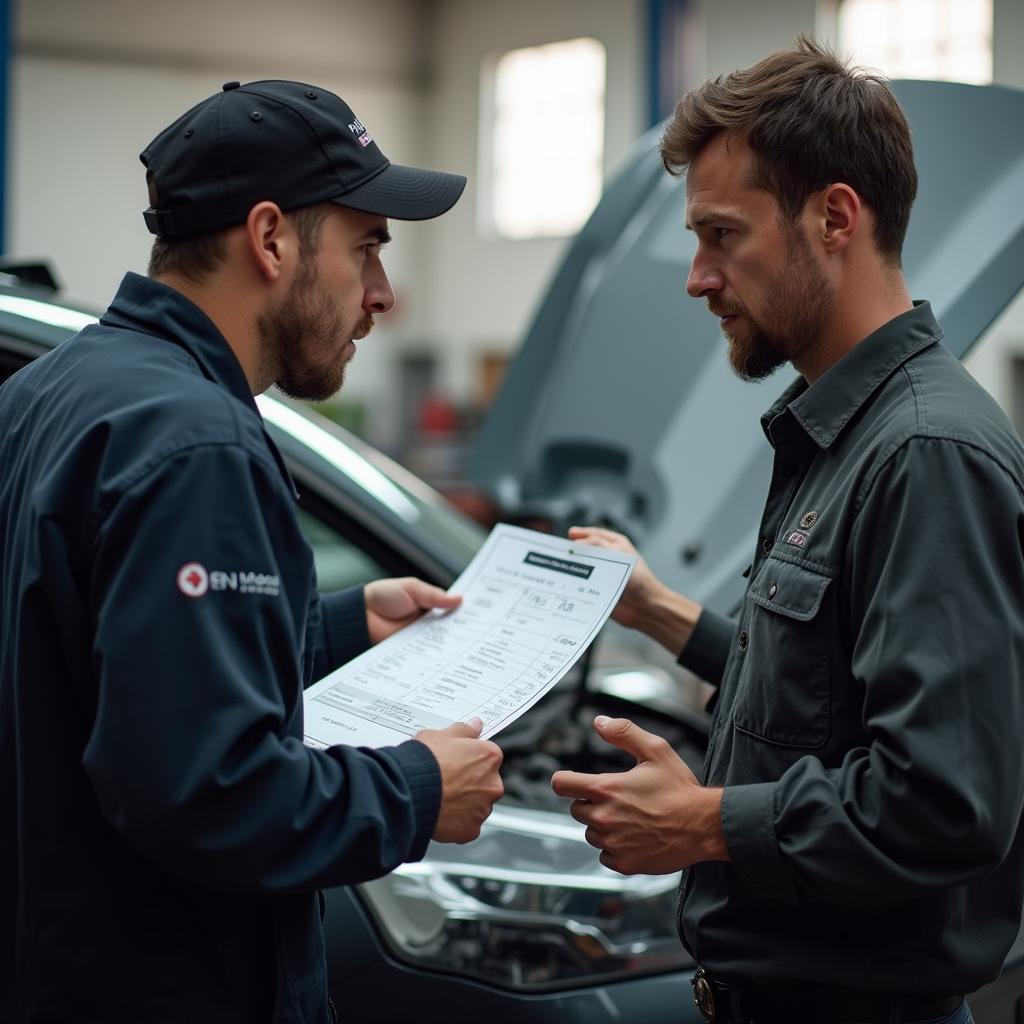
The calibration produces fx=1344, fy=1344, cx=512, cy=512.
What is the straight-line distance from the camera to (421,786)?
52.3 inches

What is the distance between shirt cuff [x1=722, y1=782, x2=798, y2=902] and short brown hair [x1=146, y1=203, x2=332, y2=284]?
0.73m

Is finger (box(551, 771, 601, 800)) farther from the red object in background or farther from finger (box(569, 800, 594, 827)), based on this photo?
the red object in background

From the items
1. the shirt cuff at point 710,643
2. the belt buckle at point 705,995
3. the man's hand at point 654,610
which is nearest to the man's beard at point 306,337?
the man's hand at point 654,610

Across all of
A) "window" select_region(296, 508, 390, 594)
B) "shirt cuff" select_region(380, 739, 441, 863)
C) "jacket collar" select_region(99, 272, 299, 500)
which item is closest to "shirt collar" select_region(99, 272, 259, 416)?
"jacket collar" select_region(99, 272, 299, 500)

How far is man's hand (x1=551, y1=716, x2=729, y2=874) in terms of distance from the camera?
141 cm

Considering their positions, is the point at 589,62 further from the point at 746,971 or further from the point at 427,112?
the point at 746,971

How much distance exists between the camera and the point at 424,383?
680 inches

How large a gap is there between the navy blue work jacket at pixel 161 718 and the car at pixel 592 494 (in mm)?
625

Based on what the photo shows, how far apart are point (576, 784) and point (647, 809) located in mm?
83

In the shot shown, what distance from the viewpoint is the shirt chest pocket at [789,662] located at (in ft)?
4.58

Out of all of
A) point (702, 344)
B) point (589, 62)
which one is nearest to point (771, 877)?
point (702, 344)

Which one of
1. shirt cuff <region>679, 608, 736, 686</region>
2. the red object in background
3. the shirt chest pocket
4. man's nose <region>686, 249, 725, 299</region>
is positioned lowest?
the red object in background

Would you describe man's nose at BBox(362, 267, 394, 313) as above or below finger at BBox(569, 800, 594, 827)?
above

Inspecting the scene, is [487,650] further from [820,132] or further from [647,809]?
[820,132]
